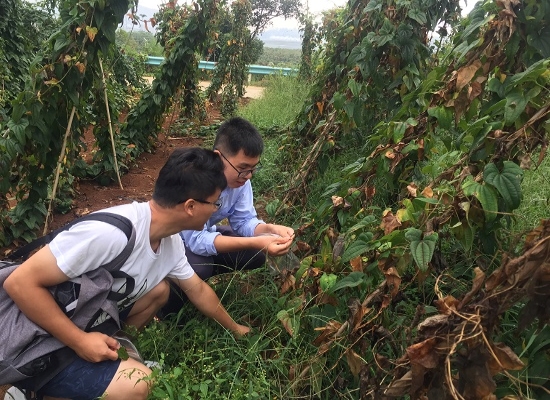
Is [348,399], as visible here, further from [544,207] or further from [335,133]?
[335,133]

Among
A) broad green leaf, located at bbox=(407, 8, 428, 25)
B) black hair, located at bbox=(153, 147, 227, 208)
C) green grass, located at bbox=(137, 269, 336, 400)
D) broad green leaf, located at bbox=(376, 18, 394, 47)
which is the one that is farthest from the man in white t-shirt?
broad green leaf, located at bbox=(407, 8, 428, 25)

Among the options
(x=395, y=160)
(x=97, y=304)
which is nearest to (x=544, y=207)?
(x=395, y=160)

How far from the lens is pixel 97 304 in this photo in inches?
60.7

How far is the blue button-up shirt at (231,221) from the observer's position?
7.13 ft

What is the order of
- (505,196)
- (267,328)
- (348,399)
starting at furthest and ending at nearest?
(267,328)
(348,399)
(505,196)

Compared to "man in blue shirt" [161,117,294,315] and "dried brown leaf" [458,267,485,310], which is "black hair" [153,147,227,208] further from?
"dried brown leaf" [458,267,485,310]

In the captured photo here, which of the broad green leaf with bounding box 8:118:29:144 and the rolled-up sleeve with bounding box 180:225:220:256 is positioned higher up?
the broad green leaf with bounding box 8:118:29:144

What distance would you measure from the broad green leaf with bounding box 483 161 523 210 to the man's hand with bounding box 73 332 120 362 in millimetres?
1277

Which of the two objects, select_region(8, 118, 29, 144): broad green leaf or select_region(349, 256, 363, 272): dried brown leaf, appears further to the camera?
select_region(8, 118, 29, 144): broad green leaf

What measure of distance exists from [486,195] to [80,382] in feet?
4.46

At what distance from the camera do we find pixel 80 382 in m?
1.55

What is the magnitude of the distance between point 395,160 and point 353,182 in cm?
25

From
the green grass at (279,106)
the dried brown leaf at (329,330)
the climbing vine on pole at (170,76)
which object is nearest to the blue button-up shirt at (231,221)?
the dried brown leaf at (329,330)

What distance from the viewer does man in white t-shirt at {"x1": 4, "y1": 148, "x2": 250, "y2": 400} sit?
1.44 metres
